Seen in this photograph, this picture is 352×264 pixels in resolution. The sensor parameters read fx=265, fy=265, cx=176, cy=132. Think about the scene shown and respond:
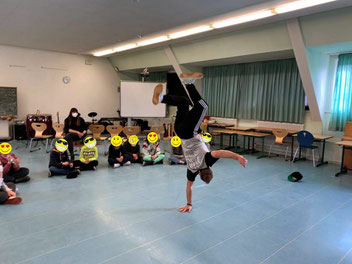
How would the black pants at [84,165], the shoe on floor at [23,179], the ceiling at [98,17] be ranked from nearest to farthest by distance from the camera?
the shoe on floor at [23,179] < the ceiling at [98,17] < the black pants at [84,165]

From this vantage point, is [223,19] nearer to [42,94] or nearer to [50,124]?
[50,124]

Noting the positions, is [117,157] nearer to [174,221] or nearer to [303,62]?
[174,221]

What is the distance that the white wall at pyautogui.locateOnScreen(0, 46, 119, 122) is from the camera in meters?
9.15

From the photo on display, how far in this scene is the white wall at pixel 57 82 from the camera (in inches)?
360

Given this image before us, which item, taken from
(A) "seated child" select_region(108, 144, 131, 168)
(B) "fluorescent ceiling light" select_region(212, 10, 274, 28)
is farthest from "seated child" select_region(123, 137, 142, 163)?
(B) "fluorescent ceiling light" select_region(212, 10, 274, 28)

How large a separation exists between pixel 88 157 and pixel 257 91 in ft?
17.4

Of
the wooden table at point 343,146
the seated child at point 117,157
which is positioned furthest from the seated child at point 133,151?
the wooden table at point 343,146

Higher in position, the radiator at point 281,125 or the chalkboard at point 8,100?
the chalkboard at point 8,100

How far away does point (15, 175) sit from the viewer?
440 cm

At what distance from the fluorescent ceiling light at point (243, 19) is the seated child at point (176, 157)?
2.86 metres

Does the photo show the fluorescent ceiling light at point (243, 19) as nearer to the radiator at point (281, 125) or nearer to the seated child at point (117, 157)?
the radiator at point (281, 125)

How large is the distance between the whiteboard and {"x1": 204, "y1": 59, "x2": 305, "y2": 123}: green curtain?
2086mm

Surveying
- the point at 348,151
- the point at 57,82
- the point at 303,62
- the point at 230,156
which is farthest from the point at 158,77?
the point at 230,156

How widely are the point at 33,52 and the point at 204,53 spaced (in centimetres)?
617
